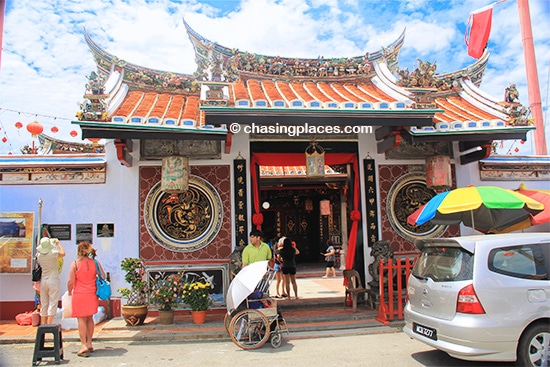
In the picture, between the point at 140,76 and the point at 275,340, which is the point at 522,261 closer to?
the point at 275,340

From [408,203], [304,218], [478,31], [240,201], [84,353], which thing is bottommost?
[84,353]

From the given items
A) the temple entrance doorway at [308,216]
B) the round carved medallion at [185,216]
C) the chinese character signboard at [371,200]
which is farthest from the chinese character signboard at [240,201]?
the temple entrance doorway at [308,216]

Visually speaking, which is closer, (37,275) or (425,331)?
(425,331)

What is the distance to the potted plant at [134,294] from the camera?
7516mm

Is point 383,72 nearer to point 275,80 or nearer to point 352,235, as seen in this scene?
point 275,80

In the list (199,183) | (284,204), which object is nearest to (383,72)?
(199,183)

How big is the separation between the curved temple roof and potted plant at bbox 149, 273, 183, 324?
108 inches

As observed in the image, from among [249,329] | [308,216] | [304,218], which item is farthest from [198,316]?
[308,216]

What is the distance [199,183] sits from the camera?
866 centimetres

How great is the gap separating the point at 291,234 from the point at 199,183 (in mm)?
10722

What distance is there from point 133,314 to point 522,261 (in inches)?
249

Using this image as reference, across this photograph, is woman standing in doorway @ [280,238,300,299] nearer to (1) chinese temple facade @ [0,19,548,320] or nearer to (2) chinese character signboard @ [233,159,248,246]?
(1) chinese temple facade @ [0,19,548,320]

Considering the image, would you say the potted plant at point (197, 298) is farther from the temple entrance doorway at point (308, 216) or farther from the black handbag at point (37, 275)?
the temple entrance doorway at point (308, 216)

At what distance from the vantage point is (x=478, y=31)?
503 inches
